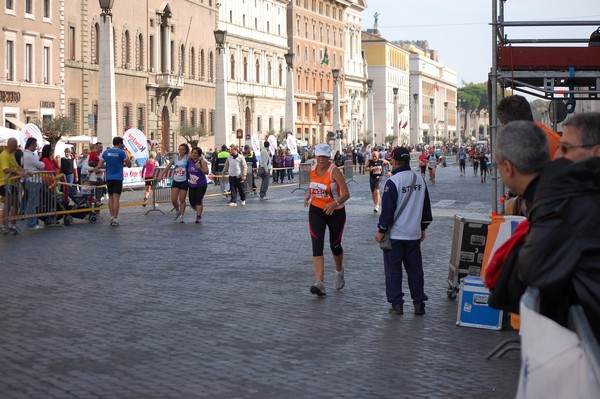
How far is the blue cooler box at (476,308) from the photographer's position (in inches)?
390

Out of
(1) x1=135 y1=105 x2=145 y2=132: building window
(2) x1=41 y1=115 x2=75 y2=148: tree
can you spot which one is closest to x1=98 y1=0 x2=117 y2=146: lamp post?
(2) x1=41 y1=115 x2=75 y2=148: tree

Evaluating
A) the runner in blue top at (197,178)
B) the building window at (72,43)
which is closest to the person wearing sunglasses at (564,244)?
the runner in blue top at (197,178)

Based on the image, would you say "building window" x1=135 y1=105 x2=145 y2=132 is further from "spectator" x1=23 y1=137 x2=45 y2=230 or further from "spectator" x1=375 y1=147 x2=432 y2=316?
"spectator" x1=375 y1=147 x2=432 y2=316

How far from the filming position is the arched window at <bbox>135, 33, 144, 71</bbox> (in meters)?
66.3

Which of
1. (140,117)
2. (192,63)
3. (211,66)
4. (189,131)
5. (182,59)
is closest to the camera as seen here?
(140,117)

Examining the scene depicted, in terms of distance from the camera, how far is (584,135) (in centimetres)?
564

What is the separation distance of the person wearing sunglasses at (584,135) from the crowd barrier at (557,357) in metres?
1.65

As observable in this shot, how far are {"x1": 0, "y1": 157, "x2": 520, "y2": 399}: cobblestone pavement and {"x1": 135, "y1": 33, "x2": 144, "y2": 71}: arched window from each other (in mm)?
A: 49235

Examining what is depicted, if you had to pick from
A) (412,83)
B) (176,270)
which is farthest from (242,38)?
(412,83)

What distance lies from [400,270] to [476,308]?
3.67 feet

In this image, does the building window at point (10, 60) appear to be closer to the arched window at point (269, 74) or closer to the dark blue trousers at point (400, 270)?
the dark blue trousers at point (400, 270)

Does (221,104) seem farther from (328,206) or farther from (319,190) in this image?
(328,206)

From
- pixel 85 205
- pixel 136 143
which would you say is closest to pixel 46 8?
pixel 136 143

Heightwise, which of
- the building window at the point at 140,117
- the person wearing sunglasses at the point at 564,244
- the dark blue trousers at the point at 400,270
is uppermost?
the building window at the point at 140,117
